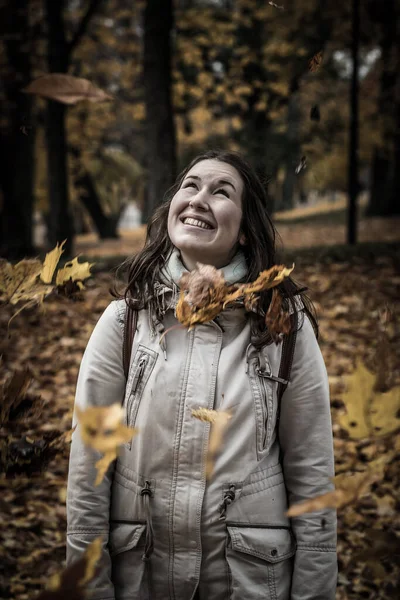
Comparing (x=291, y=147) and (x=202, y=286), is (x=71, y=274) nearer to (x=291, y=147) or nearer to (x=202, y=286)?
(x=202, y=286)

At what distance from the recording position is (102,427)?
26.9 inches

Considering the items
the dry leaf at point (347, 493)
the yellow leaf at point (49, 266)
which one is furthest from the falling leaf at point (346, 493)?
the yellow leaf at point (49, 266)

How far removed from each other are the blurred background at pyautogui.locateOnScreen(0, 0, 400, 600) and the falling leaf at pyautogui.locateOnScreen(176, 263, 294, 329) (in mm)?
228

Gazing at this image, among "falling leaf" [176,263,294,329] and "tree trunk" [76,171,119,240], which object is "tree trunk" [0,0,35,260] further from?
"tree trunk" [76,171,119,240]

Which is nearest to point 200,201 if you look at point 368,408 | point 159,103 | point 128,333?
point 128,333

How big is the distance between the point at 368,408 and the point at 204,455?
0.74 meters

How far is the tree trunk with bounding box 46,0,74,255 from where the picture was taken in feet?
24.2

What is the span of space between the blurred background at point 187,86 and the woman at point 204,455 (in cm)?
383

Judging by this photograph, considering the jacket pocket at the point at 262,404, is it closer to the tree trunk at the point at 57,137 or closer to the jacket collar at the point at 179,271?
the jacket collar at the point at 179,271

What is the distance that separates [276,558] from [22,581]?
1764 mm

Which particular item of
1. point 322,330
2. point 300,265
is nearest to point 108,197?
point 300,265

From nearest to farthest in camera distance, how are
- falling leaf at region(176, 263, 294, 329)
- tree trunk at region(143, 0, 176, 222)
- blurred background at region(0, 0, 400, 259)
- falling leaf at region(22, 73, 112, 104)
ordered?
1. falling leaf at region(176, 263, 294, 329)
2. falling leaf at region(22, 73, 112, 104)
3. tree trunk at region(143, 0, 176, 222)
4. blurred background at region(0, 0, 400, 259)

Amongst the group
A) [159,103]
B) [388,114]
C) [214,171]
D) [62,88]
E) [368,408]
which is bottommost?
[368,408]

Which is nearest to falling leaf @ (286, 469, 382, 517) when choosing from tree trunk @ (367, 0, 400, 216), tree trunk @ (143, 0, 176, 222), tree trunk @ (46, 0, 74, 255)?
tree trunk @ (143, 0, 176, 222)
